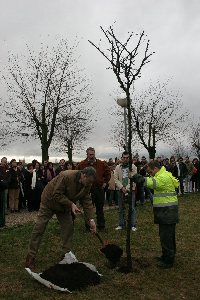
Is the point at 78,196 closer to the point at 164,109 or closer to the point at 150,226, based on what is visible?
the point at 150,226

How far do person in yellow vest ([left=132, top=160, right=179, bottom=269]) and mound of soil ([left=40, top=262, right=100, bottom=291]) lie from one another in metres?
1.39

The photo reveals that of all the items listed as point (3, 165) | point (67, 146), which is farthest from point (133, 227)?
point (67, 146)

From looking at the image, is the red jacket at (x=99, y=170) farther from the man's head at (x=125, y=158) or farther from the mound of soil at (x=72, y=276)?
the mound of soil at (x=72, y=276)

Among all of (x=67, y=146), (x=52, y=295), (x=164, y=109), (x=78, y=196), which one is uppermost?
(x=164, y=109)

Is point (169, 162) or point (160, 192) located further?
point (169, 162)

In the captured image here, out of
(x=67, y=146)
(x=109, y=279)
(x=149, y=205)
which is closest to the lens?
(x=109, y=279)

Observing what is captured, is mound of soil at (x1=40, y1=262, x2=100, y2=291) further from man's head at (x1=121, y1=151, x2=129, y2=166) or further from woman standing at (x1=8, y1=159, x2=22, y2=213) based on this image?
woman standing at (x1=8, y1=159, x2=22, y2=213)

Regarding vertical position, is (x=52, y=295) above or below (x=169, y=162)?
below

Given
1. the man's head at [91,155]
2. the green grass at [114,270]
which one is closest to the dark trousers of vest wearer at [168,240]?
the green grass at [114,270]

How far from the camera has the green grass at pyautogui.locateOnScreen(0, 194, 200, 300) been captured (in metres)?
5.77

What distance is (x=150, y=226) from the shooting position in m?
10.8

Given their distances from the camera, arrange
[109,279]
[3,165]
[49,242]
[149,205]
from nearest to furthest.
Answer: [109,279], [49,242], [3,165], [149,205]

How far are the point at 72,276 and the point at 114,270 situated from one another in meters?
1.04

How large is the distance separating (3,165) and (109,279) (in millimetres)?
8084
